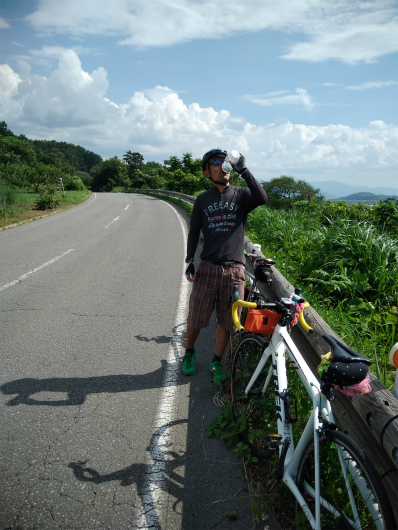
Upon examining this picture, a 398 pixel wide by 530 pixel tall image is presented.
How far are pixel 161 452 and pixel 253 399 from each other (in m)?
0.86

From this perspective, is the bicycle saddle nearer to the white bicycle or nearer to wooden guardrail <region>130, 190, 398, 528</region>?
the white bicycle

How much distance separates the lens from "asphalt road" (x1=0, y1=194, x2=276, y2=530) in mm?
2229

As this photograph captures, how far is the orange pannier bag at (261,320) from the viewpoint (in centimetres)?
250

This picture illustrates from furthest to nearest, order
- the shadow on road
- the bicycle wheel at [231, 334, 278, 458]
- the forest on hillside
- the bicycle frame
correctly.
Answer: the forest on hillside
the shadow on road
the bicycle wheel at [231, 334, 278, 458]
the bicycle frame

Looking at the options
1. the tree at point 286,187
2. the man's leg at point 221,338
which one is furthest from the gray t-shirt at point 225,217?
the tree at point 286,187

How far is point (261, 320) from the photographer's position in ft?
8.22

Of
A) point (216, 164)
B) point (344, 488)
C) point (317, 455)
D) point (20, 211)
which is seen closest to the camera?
point (317, 455)

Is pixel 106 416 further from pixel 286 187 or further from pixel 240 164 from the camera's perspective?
pixel 286 187

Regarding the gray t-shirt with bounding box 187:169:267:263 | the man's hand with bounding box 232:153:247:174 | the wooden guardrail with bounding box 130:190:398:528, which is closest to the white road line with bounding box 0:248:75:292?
the gray t-shirt with bounding box 187:169:267:263

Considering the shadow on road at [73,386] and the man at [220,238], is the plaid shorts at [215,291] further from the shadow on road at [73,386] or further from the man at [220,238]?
the shadow on road at [73,386]

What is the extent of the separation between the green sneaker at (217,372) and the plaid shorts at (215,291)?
0.40 m

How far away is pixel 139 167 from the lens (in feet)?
305

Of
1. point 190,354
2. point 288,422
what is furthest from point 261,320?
point 190,354

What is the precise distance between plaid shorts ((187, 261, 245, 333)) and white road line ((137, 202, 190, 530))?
25.9 inches
